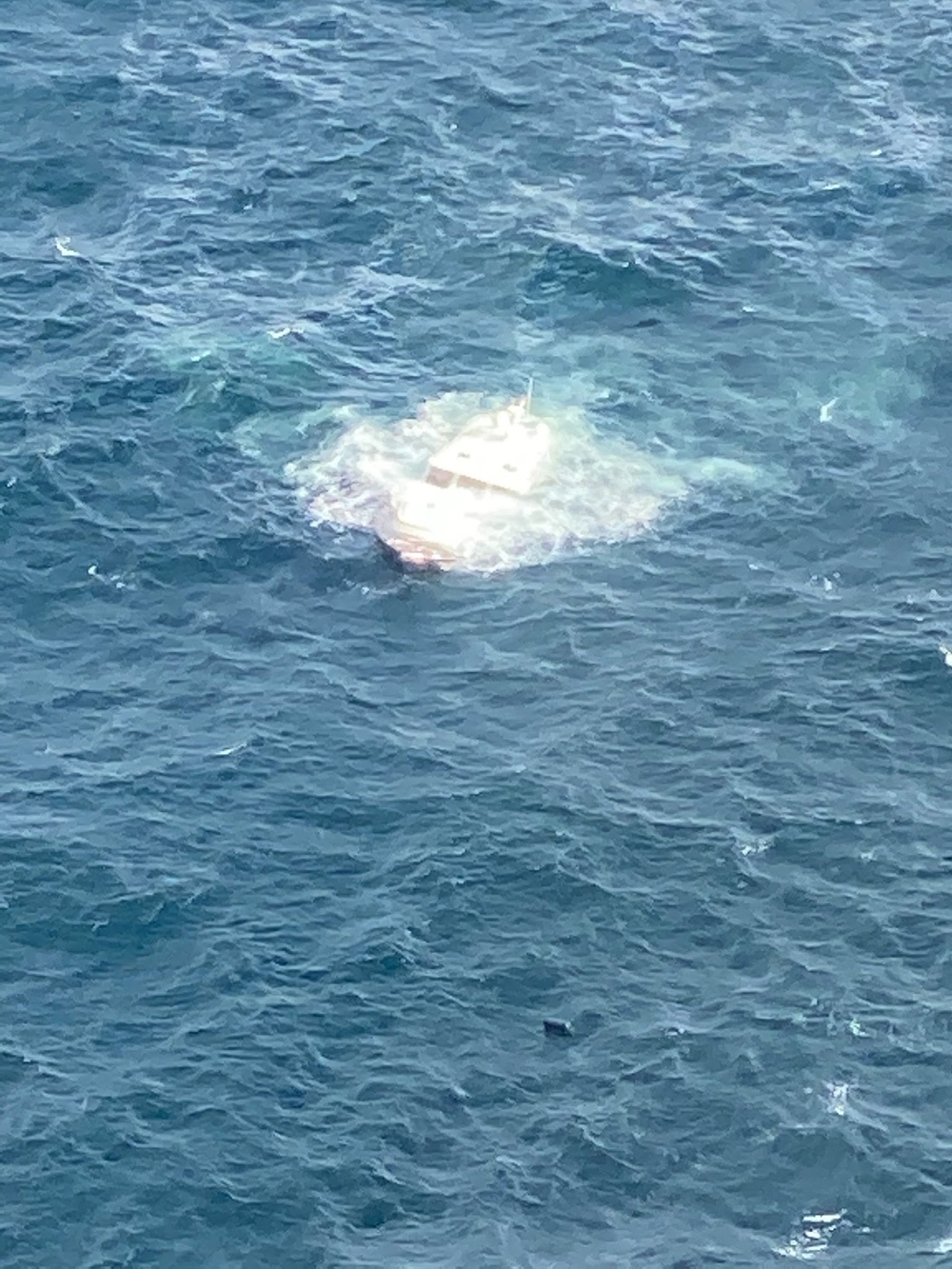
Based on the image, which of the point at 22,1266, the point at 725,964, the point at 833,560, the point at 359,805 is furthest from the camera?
the point at 833,560

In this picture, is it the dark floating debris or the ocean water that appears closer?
the ocean water

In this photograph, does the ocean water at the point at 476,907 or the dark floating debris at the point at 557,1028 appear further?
the dark floating debris at the point at 557,1028

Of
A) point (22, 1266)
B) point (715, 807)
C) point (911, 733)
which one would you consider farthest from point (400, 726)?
point (22, 1266)

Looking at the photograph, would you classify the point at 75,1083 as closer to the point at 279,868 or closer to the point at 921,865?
the point at 279,868

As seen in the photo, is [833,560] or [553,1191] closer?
[553,1191]

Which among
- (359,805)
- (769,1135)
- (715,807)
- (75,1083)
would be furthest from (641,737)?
(75,1083)

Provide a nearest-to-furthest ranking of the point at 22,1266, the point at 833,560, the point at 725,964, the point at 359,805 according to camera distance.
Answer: the point at 22,1266 < the point at 725,964 < the point at 359,805 < the point at 833,560

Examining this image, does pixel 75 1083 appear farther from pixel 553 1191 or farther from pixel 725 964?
pixel 725 964

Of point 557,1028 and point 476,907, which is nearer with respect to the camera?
point 557,1028
